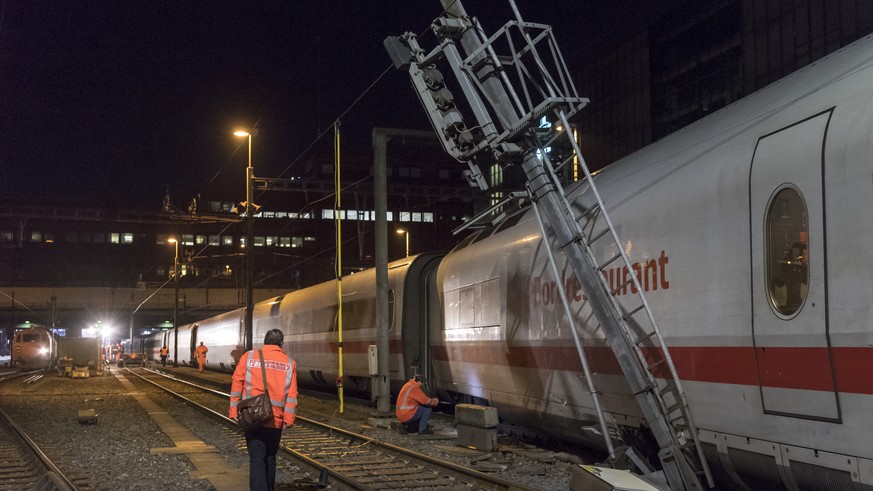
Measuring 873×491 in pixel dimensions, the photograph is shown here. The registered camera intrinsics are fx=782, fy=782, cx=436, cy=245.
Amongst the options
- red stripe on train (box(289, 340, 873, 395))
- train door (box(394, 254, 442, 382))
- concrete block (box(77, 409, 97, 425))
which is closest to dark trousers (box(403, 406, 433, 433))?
train door (box(394, 254, 442, 382))

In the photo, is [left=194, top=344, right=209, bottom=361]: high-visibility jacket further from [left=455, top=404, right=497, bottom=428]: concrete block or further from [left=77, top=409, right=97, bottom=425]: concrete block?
[left=455, top=404, right=497, bottom=428]: concrete block

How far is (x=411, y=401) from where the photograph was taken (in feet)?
43.2

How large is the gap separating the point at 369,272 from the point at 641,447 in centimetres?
1182

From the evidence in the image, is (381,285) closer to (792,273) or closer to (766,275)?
(766,275)

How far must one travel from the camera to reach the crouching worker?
1316 centimetres

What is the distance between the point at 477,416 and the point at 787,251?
620 cm

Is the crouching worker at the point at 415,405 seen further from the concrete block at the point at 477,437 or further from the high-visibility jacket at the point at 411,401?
the concrete block at the point at 477,437

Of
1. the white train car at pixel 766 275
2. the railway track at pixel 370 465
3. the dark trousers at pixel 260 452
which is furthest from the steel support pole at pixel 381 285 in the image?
the dark trousers at pixel 260 452

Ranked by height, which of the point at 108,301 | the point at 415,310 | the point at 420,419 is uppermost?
the point at 108,301

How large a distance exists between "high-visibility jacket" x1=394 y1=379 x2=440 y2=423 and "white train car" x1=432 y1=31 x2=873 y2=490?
4.44m

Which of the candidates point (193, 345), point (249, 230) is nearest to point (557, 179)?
point (249, 230)

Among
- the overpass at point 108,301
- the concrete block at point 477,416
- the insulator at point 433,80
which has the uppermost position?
the overpass at point 108,301

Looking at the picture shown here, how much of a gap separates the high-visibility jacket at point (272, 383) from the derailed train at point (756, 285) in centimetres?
326

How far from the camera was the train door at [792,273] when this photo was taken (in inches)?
212
